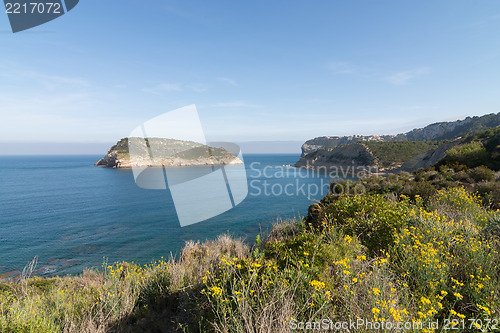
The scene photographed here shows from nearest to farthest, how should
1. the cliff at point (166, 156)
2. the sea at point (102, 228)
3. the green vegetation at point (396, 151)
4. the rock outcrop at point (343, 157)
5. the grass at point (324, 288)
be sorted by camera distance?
Result: the grass at point (324, 288), the sea at point (102, 228), the green vegetation at point (396, 151), the rock outcrop at point (343, 157), the cliff at point (166, 156)

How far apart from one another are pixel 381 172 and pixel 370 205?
232ft

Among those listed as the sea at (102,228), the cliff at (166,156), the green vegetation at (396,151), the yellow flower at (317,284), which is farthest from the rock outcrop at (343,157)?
the yellow flower at (317,284)

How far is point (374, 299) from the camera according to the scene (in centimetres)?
296

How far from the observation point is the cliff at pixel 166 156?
367ft

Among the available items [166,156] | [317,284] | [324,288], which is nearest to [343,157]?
[324,288]

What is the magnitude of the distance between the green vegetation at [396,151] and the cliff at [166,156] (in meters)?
73.3

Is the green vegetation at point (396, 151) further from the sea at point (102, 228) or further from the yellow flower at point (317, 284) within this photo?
the yellow flower at point (317, 284)

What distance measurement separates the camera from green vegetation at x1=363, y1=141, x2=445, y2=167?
71.6m

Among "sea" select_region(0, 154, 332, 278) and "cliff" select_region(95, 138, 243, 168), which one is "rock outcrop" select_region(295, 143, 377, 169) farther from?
"sea" select_region(0, 154, 332, 278)

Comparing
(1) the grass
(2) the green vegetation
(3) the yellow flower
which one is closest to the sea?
(1) the grass

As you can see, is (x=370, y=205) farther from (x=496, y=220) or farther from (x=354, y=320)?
(x=354, y=320)

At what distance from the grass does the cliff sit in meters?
103

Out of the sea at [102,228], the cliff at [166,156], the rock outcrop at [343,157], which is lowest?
the sea at [102,228]

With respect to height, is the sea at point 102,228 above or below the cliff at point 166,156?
below
